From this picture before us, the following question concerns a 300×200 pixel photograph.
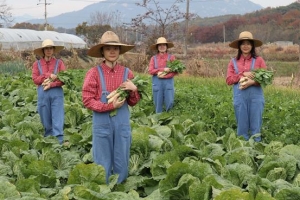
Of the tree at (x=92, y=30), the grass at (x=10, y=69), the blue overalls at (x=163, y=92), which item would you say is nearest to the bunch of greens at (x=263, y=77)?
the blue overalls at (x=163, y=92)

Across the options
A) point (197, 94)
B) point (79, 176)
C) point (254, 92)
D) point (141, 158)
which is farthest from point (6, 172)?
point (197, 94)

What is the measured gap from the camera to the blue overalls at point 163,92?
26.4ft

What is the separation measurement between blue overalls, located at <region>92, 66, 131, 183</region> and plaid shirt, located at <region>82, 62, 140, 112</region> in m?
0.04

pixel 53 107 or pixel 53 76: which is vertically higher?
pixel 53 76

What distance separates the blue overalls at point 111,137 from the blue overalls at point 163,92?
155 inches

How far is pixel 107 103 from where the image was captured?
3955 millimetres

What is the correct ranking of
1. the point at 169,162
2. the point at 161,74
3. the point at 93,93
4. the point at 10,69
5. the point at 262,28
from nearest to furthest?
the point at 93,93 < the point at 169,162 < the point at 161,74 < the point at 10,69 < the point at 262,28

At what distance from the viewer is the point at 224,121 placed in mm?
6789

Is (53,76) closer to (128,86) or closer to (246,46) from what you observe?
(128,86)

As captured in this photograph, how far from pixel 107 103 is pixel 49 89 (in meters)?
2.46

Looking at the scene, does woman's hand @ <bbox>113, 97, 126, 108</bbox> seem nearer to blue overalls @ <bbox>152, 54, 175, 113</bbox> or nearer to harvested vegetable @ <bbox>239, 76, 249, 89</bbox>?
harvested vegetable @ <bbox>239, 76, 249, 89</bbox>

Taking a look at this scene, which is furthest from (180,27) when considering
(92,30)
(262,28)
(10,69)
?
(10,69)

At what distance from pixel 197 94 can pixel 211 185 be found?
18.5 ft

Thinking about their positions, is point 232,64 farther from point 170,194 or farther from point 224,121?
point 170,194
